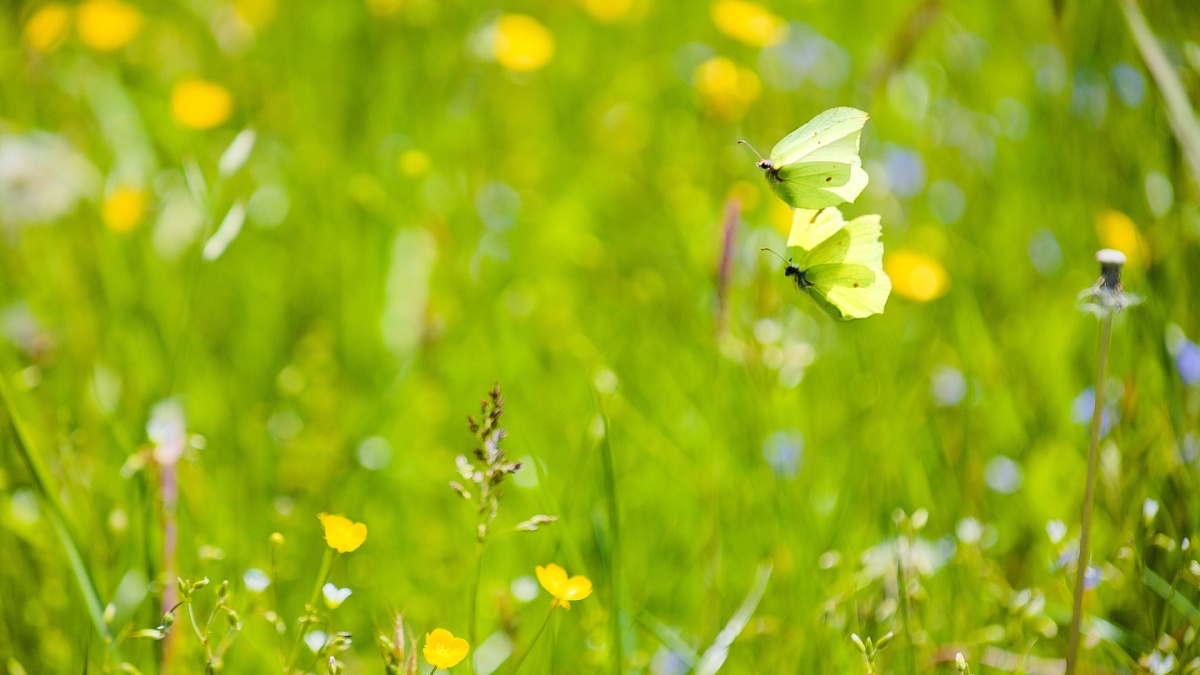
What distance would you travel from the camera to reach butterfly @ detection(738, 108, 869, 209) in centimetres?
93

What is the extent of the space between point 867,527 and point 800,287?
0.74 m

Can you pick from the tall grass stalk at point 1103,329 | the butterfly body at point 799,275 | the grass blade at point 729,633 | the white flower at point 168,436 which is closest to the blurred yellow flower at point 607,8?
the white flower at point 168,436

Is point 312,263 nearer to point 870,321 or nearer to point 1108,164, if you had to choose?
point 870,321

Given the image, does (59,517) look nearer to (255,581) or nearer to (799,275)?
(255,581)

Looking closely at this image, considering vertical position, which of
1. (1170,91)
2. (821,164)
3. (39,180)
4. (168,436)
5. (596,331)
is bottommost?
(596,331)

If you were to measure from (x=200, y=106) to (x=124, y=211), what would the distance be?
44cm

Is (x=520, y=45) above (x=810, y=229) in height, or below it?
below

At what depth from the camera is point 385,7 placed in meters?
3.07

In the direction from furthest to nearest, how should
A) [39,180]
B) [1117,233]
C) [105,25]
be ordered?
[105,25]
[39,180]
[1117,233]

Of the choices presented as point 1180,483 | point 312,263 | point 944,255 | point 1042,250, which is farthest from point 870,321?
point 312,263

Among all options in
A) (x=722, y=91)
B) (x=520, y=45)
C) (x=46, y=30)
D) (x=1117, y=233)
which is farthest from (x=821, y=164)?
(x=46, y=30)

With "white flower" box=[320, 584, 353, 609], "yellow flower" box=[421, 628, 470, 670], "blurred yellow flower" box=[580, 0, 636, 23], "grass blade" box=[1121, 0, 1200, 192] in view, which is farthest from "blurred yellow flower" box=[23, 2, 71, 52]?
"grass blade" box=[1121, 0, 1200, 192]

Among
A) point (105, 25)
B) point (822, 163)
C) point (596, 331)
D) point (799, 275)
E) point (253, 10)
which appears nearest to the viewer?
point (822, 163)

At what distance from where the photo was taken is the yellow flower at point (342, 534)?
3.52 ft
